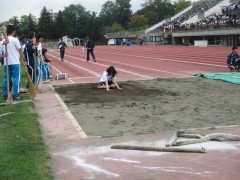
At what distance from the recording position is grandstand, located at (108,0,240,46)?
4222cm

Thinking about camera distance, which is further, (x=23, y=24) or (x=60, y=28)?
(x=23, y=24)

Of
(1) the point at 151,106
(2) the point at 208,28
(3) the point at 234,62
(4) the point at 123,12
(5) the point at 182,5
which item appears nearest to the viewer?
(1) the point at 151,106

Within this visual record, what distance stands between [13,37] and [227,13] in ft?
140

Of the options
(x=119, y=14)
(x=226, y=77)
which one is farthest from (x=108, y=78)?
(x=119, y=14)

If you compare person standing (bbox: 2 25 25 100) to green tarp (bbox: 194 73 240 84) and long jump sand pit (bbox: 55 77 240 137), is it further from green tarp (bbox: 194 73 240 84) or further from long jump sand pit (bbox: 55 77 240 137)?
green tarp (bbox: 194 73 240 84)

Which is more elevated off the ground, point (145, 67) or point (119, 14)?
point (119, 14)

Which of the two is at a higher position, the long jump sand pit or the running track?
the long jump sand pit

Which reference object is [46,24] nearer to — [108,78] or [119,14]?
[119,14]

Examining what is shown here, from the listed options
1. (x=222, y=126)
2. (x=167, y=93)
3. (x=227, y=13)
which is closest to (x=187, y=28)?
(x=227, y=13)

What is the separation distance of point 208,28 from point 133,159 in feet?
141

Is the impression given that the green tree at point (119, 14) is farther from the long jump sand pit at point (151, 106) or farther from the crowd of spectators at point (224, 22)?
the long jump sand pit at point (151, 106)

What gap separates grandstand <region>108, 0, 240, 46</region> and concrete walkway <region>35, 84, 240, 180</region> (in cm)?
3496

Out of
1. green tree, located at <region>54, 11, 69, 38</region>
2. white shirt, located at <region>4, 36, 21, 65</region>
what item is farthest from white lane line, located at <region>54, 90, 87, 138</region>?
green tree, located at <region>54, 11, 69, 38</region>

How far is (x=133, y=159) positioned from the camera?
538 centimetres
